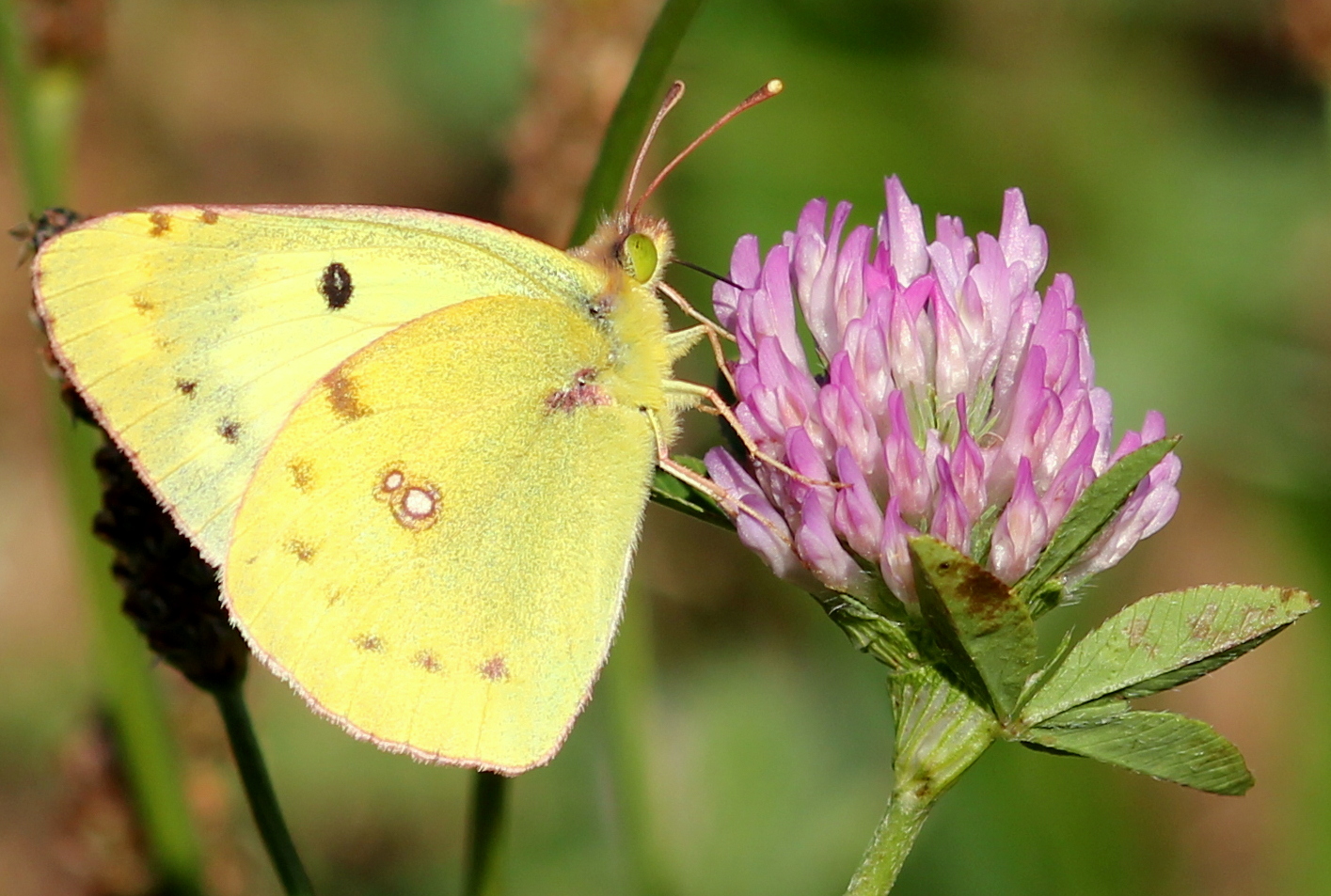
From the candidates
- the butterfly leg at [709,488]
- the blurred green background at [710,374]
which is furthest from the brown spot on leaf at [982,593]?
the blurred green background at [710,374]

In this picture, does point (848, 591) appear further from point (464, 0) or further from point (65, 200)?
point (464, 0)

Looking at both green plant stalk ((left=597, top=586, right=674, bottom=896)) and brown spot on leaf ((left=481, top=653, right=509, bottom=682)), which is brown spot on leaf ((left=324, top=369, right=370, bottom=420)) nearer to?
brown spot on leaf ((left=481, top=653, right=509, bottom=682))

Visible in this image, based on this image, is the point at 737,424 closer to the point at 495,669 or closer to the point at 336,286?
the point at 495,669

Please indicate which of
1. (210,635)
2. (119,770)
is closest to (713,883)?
(119,770)

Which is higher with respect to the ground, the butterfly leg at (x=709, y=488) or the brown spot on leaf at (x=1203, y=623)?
the butterfly leg at (x=709, y=488)

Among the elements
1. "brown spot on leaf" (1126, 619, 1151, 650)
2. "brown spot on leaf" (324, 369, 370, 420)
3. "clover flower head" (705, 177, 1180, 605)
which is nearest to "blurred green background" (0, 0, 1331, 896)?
"brown spot on leaf" (324, 369, 370, 420)

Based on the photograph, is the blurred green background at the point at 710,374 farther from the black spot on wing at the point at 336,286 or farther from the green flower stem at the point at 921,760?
the green flower stem at the point at 921,760

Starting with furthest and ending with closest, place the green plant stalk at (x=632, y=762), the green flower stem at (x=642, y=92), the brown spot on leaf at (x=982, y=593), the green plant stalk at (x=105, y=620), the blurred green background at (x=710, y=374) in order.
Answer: the blurred green background at (x=710, y=374), the green plant stalk at (x=632, y=762), the green plant stalk at (x=105, y=620), the green flower stem at (x=642, y=92), the brown spot on leaf at (x=982, y=593)
